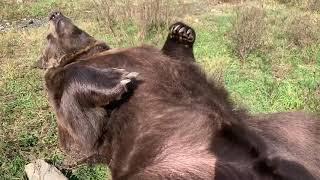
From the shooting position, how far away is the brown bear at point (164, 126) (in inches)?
108

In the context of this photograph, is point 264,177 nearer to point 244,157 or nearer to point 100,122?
point 244,157

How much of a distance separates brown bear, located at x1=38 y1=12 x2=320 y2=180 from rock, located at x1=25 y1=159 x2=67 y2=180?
6.33 feet

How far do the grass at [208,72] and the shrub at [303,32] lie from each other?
15 centimetres

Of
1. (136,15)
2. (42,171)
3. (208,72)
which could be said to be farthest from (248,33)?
(42,171)

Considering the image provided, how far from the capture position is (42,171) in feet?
16.3

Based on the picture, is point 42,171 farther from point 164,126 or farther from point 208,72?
point 164,126

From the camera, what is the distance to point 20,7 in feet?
46.0

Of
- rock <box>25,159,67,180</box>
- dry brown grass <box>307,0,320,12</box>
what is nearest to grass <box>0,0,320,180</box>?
rock <box>25,159,67,180</box>

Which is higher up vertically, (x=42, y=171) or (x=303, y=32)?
(x=303, y=32)

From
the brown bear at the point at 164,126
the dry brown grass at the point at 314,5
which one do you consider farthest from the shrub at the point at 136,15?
the brown bear at the point at 164,126

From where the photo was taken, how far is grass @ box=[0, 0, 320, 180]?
17.7ft

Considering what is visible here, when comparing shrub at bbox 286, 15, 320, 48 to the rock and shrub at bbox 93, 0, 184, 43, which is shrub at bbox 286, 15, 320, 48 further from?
the rock

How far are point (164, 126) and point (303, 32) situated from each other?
6952 mm

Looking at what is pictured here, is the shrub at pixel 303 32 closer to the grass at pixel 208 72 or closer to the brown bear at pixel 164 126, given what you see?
the grass at pixel 208 72
